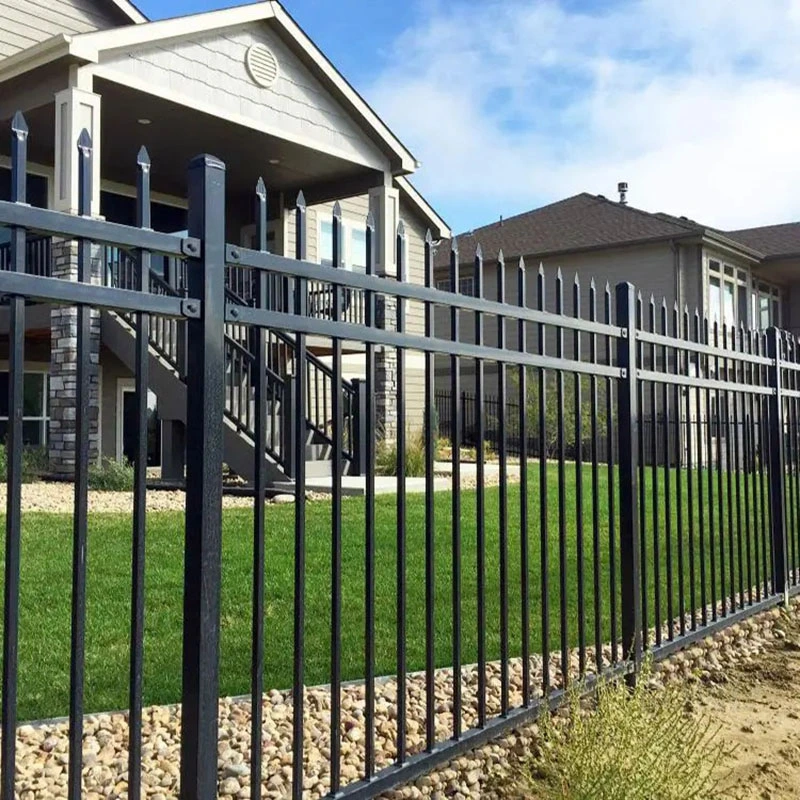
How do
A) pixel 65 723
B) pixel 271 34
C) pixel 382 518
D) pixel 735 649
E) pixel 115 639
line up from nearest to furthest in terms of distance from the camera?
pixel 65 723 < pixel 115 639 < pixel 735 649 < pixel 382 518 < pixel 271 34

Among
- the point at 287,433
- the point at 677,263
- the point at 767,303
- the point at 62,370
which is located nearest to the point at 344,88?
the point at 62,370

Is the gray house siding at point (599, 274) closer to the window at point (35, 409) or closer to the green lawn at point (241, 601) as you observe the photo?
the window at point (35, 409)

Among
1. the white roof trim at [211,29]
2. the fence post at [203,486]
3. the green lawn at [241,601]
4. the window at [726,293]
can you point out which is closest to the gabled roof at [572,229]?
the window at [726,293]

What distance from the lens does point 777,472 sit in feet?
20.5

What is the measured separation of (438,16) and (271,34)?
447 centimetres

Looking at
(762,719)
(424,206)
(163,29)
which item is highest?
(163,29)

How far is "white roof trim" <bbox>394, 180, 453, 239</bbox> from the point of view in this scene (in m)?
17.4

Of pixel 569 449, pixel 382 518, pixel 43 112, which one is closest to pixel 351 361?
pixel 569 449

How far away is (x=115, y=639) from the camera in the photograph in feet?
14.6

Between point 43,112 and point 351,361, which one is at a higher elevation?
point 43,112

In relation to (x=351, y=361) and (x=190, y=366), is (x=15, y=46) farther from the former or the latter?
(x=190, y=366)

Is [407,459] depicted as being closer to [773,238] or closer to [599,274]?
[599,274]

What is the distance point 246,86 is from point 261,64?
1.68 ft

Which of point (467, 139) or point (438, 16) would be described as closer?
point (438, 16)
